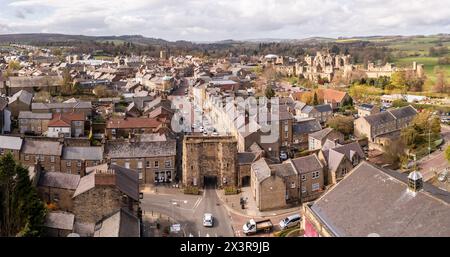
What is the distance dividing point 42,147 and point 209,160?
12178 millimetres

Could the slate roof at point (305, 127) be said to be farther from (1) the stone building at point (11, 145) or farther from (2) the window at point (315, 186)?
(1) the stone building at point (11, 145)

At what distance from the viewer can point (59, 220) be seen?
20719mm

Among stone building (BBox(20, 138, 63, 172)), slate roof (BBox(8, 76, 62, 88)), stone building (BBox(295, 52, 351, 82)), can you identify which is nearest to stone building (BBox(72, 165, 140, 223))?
stone building (BBox(20, 138, 63, 172))

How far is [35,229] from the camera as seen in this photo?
1873 cm

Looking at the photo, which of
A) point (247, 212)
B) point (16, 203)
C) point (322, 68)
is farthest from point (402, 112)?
point (322, 68)

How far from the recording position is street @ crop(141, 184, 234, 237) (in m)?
24.0

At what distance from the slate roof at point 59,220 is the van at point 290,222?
10917mm

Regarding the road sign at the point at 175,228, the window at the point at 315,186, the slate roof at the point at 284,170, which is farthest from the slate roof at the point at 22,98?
the window at the point at 315,186

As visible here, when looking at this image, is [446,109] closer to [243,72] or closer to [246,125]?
[246,125]

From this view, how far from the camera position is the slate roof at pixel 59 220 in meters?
20.2

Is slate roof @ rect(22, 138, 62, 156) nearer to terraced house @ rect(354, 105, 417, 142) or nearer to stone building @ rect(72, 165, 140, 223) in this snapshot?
stone building @ rect(72, 165, 140, 223)

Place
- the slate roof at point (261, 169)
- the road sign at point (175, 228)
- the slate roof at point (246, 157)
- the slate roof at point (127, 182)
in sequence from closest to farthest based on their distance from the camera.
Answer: the slate roof at point (127, 182), the road sign at point (175, 228), the slate roof at point (261, 169), the slate roof at point (246, 157)

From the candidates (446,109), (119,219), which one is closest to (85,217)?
(119,219)
